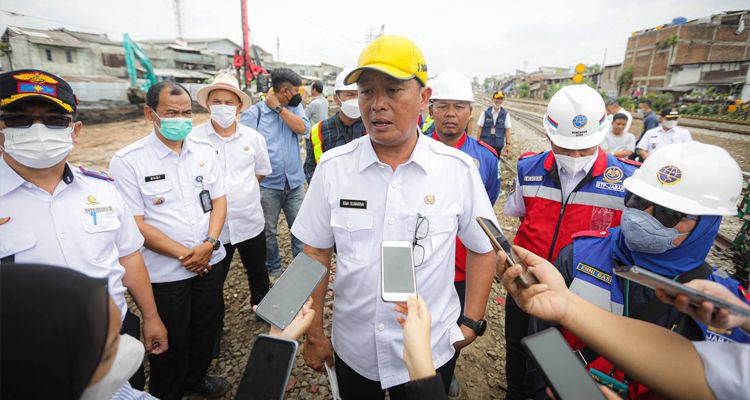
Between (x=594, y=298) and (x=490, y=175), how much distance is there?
1.56 meters

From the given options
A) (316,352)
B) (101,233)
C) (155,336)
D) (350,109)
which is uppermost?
(350,109)

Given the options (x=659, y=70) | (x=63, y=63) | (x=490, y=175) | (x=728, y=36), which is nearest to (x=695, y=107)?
(x=659, y=70)

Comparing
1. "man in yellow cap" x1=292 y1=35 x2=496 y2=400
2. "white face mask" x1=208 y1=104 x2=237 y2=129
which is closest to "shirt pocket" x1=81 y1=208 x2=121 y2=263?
"man in yellow cap" x1=292 y1=35 x2=496 y2=400

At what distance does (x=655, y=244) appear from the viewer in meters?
1.51

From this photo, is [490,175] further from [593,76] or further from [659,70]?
[593,76]

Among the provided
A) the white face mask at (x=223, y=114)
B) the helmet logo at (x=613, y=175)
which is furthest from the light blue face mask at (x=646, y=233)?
the white face mask at (x=223, y=114)

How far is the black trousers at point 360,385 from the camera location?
1.81m

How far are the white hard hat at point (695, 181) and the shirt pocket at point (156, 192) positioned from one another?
2956 millimetres

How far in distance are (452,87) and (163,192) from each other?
2.71m

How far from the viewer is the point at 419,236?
1.69 metres

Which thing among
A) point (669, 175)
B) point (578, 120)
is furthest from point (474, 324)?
point (578, 120)

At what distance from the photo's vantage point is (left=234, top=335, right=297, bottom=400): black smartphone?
1156 millimetres

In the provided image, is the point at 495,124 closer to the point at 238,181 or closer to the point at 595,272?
A: the point at 238,181

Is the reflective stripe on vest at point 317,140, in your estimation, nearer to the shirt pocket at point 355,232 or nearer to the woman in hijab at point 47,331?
the shirt pocket at point 355,232
